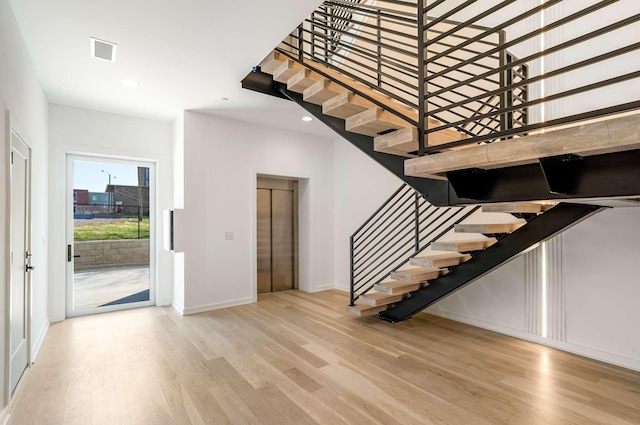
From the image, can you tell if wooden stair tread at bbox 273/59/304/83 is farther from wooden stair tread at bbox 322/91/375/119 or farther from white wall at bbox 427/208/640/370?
white wall at bbox 427/208/640/370

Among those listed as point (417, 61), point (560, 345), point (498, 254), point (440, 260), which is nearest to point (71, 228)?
point (440, 260)

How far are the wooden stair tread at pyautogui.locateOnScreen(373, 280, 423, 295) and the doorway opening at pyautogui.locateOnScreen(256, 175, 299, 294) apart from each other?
2609 millimetres

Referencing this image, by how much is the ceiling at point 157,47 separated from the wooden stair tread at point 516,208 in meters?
2.21

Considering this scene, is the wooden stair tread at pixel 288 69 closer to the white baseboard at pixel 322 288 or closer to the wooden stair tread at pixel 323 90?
the wooden stair tread at pixel 323 90

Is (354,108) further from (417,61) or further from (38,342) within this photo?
(38,342)

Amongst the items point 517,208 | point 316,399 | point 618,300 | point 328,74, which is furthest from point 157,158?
point 618,300

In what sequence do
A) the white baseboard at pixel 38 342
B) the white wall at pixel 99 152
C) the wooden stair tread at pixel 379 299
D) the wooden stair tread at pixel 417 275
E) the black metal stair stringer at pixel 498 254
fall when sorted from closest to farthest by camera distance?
1. the black metal stair stringer at pixel 498 254
2. the white baseboard at pixel 38 342
3. the wooden stair tread at pixel 417 275
4. the wooden stair tread at pixel 379 299
5. the white wall at pixel 99 152

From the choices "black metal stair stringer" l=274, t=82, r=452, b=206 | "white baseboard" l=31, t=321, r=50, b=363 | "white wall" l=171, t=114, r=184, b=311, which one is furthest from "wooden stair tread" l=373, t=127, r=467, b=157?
"white baseboard" l=31, t=321, r=50, b=363

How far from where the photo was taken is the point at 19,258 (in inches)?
116

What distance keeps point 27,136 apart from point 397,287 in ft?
13.8

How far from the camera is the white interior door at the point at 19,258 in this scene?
8.92 feet

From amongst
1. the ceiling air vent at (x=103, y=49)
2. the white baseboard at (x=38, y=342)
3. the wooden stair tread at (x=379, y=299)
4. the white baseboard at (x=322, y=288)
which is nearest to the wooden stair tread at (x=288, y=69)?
the ceiling air vent at (x=103, y=49)

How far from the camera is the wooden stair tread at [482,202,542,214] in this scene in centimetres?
272

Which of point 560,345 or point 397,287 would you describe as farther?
point 397,287
